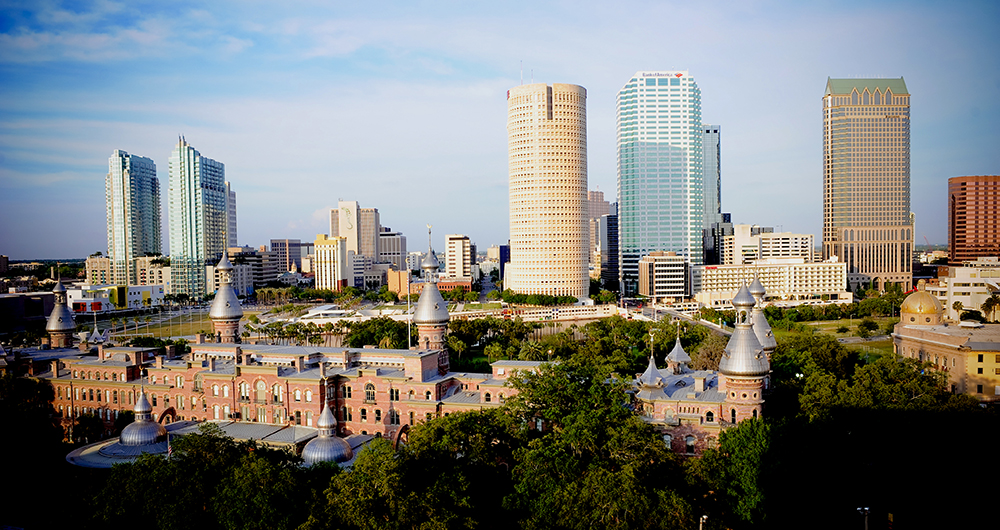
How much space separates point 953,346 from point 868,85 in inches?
5138

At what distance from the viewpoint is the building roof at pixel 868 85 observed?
166 m

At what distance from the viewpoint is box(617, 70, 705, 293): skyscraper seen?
17100 cm

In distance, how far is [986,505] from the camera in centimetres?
3291

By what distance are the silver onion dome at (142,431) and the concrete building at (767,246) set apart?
528 feet

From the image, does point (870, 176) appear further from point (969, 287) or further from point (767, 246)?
point (969, 287)

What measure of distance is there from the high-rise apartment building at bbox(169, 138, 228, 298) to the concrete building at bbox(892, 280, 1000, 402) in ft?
533

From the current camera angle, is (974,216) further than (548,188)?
No

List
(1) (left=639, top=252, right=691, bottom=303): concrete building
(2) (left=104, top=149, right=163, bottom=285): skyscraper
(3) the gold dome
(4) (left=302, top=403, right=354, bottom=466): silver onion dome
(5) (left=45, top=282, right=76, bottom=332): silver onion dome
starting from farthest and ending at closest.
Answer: (2) (left=104, top=149, right=163, bottom=285): skyscraper → (1) (left=639, top=252, right=691, bottom=303): concrete building → (3) the gold dome → (5) (left=45, top=282, right=76, bottom=332): silver onion dome → (4) (left=302, top=403, right=354, bottom=466): silver onion dome

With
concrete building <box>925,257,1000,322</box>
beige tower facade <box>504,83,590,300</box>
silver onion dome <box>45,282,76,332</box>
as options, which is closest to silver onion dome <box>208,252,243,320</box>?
silver onion dome <box>45,282,76,332</box>

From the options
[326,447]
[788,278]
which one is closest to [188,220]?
[788,278]

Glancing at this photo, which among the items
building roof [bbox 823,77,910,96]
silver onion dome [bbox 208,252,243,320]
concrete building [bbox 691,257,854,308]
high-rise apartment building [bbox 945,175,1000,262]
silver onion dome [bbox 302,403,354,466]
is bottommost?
silver onion dome [bbox 302,403,354,466]

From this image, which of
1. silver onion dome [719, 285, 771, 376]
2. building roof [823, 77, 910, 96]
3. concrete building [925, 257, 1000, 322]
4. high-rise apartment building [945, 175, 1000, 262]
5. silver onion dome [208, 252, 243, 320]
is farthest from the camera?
building roof [823, 77, 910, 96]

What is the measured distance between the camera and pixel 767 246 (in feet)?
600

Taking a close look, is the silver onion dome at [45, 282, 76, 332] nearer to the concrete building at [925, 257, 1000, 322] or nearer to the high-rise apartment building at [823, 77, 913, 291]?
the concrete building at [925, 257, 1000, 322]
